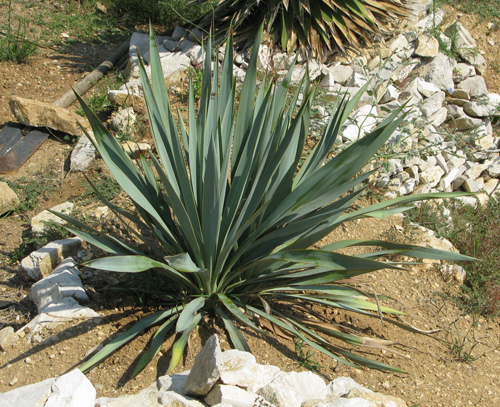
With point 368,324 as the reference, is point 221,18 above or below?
above

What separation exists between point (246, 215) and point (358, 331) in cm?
102

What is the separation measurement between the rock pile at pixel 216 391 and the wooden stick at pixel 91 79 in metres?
3.59

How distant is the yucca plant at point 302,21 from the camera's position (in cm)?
468

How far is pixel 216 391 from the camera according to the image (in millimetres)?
1853

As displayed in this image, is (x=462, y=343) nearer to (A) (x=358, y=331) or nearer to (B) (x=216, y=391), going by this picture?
(A) (x=358, y=331)

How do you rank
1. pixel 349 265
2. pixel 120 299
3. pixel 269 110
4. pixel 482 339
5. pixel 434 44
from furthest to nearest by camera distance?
pixel 434 44, pixel 482 339, pixel 120 299, pixel 269 110, pixel 349 265

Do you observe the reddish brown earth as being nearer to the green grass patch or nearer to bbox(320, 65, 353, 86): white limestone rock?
bbox(320, 65, 353, 86): white limestone rock

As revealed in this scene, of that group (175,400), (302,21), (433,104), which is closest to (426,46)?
(433,104)

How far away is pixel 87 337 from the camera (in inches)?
97.5

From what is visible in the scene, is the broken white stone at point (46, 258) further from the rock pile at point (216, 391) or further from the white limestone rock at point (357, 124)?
the white limestone rock at point (357, 124)

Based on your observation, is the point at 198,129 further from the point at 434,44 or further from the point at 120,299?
the point at 434,44

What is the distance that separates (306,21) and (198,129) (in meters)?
2.87

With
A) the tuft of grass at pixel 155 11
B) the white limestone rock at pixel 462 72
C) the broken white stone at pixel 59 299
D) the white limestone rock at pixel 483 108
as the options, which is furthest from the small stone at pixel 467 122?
the broken white stone at pixel 59 299

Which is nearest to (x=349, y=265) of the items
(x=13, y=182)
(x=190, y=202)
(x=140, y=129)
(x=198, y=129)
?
(x=190, y=202)
